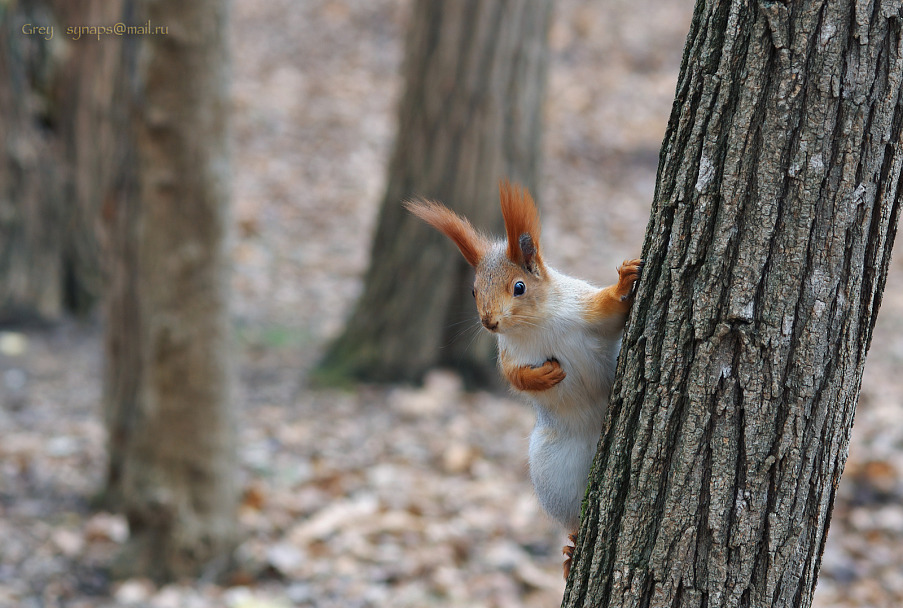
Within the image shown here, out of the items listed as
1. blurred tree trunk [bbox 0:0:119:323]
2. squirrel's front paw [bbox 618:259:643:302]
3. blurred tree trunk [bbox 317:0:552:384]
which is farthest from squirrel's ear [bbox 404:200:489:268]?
blurred tree trunk [bbox 0:0:119:323]

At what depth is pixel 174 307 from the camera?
322cm

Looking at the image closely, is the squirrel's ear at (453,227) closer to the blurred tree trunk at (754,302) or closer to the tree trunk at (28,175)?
the blurred tree trunk at (754,302)

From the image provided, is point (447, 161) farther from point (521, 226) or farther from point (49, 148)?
point (521, 226)

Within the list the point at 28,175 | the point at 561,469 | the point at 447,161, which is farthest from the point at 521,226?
the point at 28,175

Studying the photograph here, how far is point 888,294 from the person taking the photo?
7055 mm

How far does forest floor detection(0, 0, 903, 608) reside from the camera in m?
3.29

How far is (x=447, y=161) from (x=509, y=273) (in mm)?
3059

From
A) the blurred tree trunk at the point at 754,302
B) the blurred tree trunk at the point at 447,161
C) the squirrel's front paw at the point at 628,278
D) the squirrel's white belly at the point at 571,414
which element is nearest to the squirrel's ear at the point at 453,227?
the squirrel's white belly at the point at 571,414

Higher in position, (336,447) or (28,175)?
(28,175)

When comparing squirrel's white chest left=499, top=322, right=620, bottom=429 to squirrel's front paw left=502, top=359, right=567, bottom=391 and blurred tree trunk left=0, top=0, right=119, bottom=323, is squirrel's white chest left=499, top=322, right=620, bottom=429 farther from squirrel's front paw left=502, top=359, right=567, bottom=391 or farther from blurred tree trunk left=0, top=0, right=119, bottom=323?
blurred tree trunk left=0, top=0, right=119, bottom=323

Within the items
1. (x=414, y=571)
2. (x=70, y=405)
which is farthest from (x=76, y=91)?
(x=414, y=571)

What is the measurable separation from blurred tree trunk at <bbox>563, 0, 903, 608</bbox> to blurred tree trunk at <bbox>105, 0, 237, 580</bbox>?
2.20m

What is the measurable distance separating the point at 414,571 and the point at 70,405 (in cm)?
255

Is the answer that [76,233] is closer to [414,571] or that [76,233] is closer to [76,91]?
[76,91]
